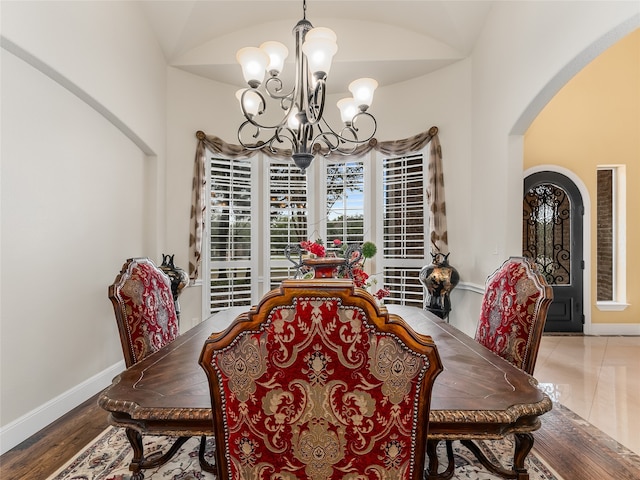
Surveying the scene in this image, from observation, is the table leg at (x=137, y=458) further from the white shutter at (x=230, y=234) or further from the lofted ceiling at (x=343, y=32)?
the lofted ceiling at (x=343, y=32)

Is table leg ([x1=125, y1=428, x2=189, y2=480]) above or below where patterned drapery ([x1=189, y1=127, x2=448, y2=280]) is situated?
below

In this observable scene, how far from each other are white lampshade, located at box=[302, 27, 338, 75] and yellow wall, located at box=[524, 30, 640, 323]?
408 centimetres

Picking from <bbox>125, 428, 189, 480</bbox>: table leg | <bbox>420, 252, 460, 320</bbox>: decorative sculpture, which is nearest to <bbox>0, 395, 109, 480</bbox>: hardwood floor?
<bbox>125, 428, 189, 480</bbox>: table leg

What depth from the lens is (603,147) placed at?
512 cm

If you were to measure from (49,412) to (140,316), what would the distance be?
1.53 meters

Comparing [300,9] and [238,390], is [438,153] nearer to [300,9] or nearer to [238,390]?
[300,9]

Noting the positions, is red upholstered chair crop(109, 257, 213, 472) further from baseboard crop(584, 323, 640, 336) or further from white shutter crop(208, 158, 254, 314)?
baseboard crop(584, 323, 640, 336)

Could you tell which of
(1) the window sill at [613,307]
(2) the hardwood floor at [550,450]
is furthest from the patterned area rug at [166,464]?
(1) the window sill at [613,307]

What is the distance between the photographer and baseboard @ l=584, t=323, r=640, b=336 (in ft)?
16.7

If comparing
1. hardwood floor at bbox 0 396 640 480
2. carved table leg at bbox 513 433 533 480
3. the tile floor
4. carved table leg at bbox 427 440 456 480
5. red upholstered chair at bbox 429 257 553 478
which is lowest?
the tile floor

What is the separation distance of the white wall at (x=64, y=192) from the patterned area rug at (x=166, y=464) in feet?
1.82

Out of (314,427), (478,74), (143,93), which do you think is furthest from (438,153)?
(314,427)

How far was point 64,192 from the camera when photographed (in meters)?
2.79

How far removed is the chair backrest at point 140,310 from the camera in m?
1.70
